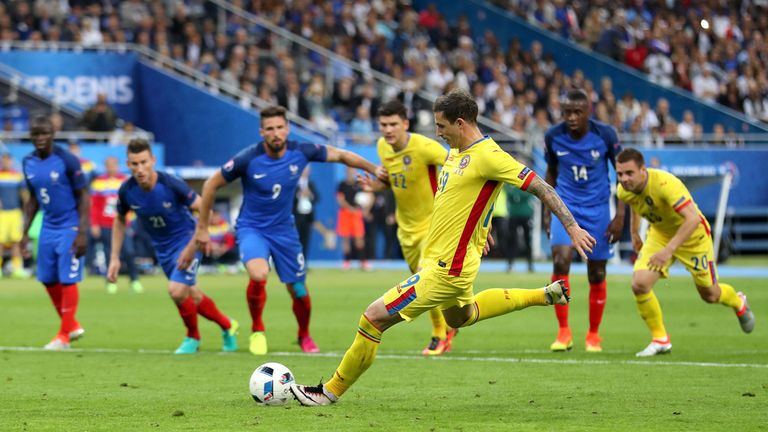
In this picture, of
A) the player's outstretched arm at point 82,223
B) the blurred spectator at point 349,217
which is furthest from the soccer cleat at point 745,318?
the blurred spectator at point 349,217

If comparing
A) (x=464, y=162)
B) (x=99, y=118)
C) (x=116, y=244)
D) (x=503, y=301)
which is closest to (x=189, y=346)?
(x=116, y=244)

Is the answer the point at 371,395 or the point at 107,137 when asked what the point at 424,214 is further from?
the point at 107,137

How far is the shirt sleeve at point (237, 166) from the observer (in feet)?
41.6

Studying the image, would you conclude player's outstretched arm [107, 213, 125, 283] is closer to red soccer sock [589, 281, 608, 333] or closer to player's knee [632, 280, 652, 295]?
red soccer sock [589, 281, 608, 333]

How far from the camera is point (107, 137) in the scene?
29.4 metres

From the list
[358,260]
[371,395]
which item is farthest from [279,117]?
[358,260]

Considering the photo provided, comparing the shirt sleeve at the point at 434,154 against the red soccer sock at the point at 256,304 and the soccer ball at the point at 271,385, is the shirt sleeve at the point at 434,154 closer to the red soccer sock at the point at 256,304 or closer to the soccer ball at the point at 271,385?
the red soccer sock at the point at 256,304

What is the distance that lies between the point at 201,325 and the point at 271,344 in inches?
126

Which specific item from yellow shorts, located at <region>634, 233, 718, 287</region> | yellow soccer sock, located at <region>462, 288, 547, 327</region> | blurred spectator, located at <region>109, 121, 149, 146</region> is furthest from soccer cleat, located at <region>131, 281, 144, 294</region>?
yellow soccer sock, located at <region>462, 288, 547, 327</region>

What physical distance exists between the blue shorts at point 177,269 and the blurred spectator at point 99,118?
1699 centimetres

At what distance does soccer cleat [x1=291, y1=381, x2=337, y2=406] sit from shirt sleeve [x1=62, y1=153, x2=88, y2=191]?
603 cm

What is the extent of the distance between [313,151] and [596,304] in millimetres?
3291

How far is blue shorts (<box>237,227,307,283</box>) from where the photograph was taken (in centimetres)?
1306

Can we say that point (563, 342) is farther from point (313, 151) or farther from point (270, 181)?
point (270, 181)
